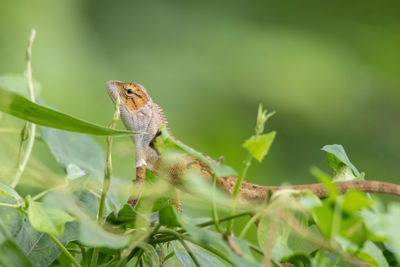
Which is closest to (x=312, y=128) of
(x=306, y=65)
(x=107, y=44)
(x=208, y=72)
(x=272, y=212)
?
(x=306, y=65)

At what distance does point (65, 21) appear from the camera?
4.06 meters

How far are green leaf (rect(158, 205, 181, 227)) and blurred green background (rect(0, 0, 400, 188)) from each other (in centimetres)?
283

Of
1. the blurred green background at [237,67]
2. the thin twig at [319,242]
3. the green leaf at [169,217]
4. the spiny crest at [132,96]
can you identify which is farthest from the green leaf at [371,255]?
the blurred green background at [237,67]

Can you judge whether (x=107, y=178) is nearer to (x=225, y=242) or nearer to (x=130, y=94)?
(x=225, y=242)

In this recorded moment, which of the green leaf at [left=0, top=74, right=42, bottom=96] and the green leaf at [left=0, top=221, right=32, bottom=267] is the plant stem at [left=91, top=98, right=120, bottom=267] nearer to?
the green leaf at [left=0, top=221, right=32, bottom=267]

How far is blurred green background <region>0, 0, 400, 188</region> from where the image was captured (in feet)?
12.2

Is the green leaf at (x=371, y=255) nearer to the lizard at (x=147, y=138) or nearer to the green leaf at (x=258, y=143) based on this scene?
the green leaf at (x=258, y=143)

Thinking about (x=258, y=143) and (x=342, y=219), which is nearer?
(x=342, y=219)

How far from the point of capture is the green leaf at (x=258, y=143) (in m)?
0.75

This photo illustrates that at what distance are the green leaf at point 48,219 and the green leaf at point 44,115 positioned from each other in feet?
0.39

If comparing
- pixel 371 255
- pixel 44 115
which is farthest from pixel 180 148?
pixel 371 255

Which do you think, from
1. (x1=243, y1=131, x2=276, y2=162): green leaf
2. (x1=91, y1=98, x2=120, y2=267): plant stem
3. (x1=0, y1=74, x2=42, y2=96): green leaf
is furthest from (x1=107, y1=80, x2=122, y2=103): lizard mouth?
(x1=243, y1=131, x2=276, y2=162): green leaf

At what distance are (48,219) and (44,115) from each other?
0.15 metres

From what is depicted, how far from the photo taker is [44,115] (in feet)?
2.55
